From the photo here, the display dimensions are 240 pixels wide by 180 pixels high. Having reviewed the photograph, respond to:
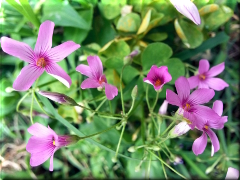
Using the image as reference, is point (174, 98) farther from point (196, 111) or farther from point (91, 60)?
point (91, 60)

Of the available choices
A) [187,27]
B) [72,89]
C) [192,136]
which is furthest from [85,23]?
[192,136]

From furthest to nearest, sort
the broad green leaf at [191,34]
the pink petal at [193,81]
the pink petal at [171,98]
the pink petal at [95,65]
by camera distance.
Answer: the broad green leaf at [191,34]
the pink petal at [193,81]
the pink petal at [95,65]
the pink petal at [171,98]

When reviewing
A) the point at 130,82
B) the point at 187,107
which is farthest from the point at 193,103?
the point at 130,82

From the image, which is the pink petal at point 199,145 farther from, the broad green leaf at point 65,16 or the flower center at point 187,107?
the broad green leaf at point 65,16

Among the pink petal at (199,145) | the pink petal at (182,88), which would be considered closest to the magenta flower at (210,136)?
the pink petal at (199,145)

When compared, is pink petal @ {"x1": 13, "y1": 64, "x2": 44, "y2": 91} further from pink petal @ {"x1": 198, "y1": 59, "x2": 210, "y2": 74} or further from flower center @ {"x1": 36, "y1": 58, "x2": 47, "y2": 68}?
pink petal @ {"x1": 198, "y1": 59, "x2": 210, "y2": 74}

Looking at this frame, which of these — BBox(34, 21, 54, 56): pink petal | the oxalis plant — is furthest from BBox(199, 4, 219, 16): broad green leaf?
BBox(34, 21, 54, 56): pink petal

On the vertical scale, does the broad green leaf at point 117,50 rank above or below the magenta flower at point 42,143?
above

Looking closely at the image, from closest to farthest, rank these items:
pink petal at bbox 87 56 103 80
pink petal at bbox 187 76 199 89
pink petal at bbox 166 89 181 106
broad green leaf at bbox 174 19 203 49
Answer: pink petal at bbox 166 89 181 106, pink petal at bbox 87 56 103 80, pink petal at bbox 187 76 199 89, broad green leaf at bbox 174 19 203 49
